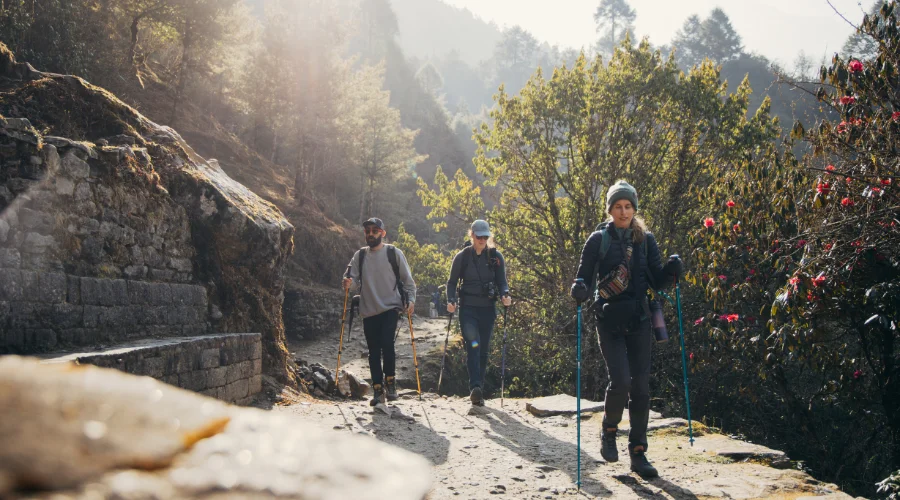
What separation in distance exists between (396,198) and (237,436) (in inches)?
1886

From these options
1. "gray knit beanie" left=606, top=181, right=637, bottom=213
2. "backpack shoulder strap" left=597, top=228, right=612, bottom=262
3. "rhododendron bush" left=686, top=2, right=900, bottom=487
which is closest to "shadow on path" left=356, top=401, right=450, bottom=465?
"backpack shoulder strap" left=597, top=228, right=612, bottom=262

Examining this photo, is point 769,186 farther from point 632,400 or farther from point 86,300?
point 86,300

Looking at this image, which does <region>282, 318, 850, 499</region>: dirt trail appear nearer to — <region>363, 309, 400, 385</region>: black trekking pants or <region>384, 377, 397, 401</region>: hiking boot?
<region>384, 377, 397, 401</region>: hiking boot

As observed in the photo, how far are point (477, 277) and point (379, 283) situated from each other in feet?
4.55

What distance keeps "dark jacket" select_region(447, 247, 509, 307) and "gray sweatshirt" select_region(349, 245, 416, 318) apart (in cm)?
72

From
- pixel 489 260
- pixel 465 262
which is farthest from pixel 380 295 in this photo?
pixel 489 260

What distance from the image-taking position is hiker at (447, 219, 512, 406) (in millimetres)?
8562

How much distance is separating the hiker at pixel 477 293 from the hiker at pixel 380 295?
2.51ft

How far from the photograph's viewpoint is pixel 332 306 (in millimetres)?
22375

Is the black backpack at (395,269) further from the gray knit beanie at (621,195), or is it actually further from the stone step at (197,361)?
the gray knit beanie at (621,195)

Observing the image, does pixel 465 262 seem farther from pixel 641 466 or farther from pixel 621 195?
pixel 641 466

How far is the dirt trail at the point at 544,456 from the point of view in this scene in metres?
4.52

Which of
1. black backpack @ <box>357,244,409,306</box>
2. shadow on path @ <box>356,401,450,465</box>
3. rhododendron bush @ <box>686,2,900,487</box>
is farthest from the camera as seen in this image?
black backpack @ <box>357,244,409,306</box>

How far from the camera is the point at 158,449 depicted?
0.90 meters
